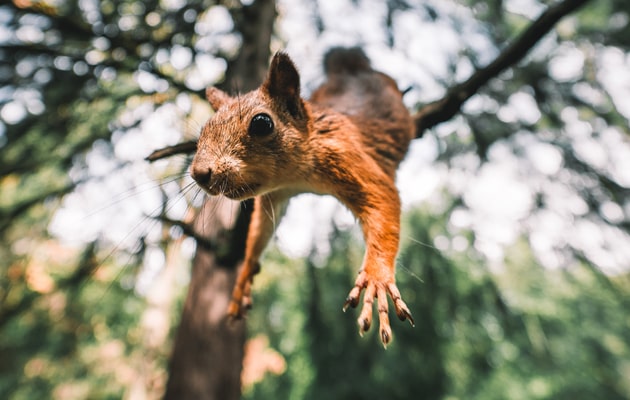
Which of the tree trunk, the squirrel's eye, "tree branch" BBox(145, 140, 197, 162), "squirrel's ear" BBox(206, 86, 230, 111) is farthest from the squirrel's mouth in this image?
the tree trunk

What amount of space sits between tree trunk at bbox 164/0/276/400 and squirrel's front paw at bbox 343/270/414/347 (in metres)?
1.07

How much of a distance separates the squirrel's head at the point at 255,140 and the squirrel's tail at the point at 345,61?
1502 millimetres

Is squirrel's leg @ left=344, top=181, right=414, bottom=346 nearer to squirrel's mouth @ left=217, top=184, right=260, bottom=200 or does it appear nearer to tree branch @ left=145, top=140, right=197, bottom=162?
squirrel's mouth @ left=217, top=184, right=260, bottom=200

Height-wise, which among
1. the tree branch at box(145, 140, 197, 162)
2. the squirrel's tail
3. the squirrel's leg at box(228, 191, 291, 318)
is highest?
the tree branch at box(145, 140, 197, 162)

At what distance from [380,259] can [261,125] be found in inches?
22.6

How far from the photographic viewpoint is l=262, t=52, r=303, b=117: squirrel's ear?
1124mm

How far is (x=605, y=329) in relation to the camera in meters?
11.6

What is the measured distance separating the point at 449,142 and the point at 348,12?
163 centimetres

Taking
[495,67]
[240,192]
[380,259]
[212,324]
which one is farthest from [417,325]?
[240,192]

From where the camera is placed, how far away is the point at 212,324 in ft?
7.27

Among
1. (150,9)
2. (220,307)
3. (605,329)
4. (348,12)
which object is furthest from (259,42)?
(605,329)

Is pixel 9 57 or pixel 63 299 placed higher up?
pixel 9 57

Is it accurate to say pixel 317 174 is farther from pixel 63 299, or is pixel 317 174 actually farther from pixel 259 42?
pixel 63 299

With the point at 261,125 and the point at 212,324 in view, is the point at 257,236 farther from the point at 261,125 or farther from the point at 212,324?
the point at 212,324
